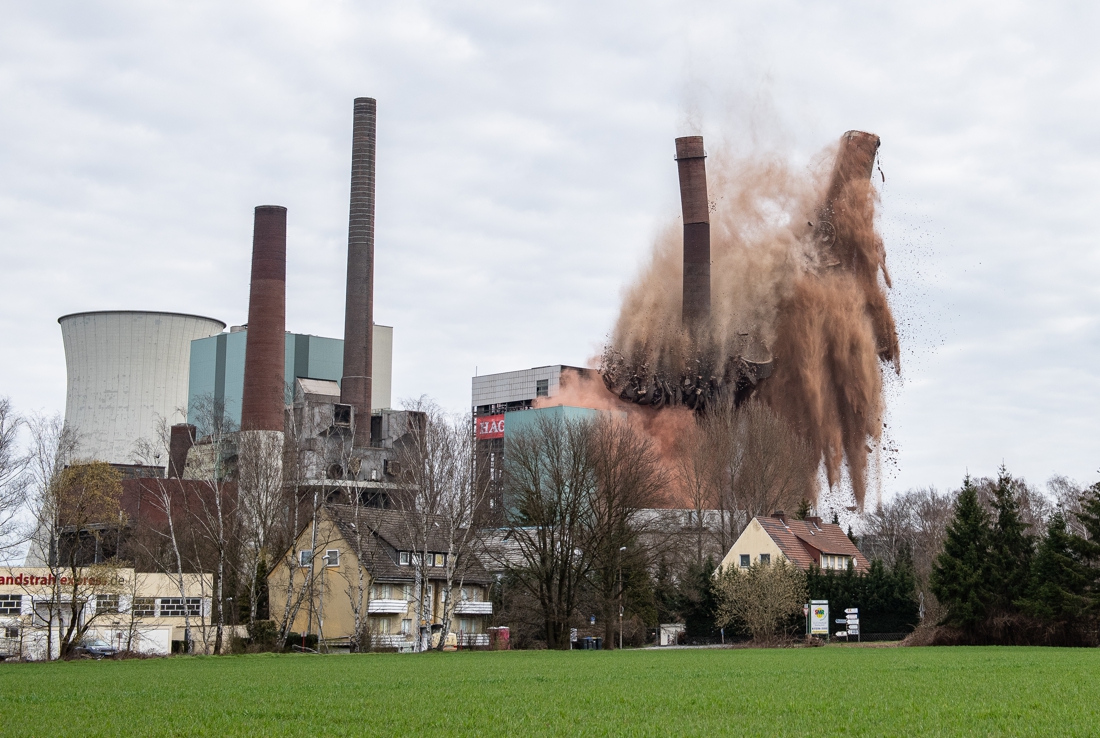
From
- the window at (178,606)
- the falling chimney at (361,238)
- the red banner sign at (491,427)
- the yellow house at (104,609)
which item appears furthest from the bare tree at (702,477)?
the yellow house at (104,609)

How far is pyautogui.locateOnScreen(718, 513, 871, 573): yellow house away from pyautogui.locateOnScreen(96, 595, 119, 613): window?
2990 cm

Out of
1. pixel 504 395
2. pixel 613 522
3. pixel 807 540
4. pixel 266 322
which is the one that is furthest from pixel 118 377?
pixel 807 540

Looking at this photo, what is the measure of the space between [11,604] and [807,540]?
3837cm

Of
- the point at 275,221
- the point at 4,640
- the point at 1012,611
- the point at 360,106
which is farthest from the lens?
the point at 360,106

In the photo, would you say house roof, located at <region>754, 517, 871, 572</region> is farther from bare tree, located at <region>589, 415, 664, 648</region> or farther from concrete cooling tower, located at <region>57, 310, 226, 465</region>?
concrete cooling tower, located at <region>57, 310, 226, 465</region>

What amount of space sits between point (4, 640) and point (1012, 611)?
3835 centimetres

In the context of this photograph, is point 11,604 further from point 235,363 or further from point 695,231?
point 695,231

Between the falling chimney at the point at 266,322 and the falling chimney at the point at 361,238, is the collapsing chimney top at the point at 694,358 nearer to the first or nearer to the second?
the falling chimney at the point at 361,238

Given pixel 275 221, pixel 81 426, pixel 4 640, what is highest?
pixel 275 221

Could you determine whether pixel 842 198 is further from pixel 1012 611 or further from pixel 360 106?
pixel 1012 611

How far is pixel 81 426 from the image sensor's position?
281ft

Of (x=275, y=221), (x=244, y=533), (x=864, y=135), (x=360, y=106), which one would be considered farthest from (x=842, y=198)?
(x=244, y=533)

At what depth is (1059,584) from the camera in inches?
1770

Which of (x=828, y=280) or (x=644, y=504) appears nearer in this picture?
(x=644, y=504)
